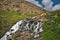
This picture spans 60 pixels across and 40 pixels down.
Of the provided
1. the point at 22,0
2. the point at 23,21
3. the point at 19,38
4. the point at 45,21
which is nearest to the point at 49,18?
the point at 45,21

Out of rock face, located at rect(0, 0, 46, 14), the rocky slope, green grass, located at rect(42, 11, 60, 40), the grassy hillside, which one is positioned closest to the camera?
green grass, located at rect(42, 11, 60, 40)

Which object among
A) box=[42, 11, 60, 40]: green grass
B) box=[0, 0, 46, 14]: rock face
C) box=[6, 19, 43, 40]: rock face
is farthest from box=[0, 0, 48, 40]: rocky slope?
box=[6, 19, 43, 40]: rock face

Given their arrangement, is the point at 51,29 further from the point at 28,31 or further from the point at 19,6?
the point at 19,6

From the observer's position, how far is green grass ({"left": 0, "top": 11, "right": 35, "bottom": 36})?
139 feet

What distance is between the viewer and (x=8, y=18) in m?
45.5

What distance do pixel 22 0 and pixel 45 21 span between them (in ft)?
51.2

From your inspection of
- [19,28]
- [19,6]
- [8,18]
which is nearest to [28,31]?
[19,28]

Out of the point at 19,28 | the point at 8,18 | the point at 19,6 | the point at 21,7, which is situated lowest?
the point at 19,28

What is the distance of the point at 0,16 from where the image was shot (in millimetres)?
46750

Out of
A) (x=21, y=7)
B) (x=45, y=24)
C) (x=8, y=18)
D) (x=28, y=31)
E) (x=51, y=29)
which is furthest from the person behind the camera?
(x=21, y=7)

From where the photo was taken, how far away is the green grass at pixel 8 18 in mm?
42297

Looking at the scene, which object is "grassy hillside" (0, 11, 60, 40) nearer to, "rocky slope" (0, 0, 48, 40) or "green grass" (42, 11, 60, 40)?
"green grass" (42, 11, 60, 40)

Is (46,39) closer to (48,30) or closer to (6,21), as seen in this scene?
(48,30)

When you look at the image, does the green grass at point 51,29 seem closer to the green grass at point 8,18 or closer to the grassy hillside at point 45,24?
the grassy hillside at point 45,24
